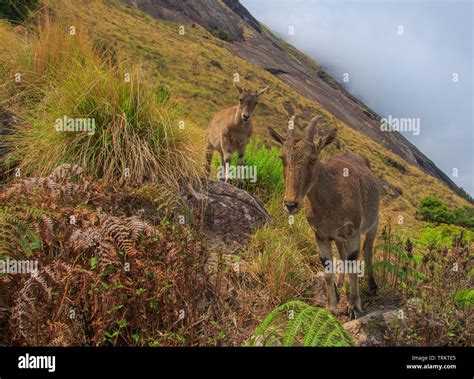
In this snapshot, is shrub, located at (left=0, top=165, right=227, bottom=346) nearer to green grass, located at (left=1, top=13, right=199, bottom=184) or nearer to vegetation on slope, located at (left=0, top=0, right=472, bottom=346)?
vegetation on slope, located at (left=0, top=0, right=472, bottom=346)

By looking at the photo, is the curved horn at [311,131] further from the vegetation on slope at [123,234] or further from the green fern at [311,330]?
the green fern at [311,330]

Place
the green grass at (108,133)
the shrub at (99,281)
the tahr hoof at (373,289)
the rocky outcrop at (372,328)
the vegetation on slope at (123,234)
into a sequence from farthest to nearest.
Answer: the green grass at (108,133)
the tahr hoof at (373,289)
the rocky outcrop at (372,328)
the vegetation on slope at (123,234)
the shrub at (99,281)

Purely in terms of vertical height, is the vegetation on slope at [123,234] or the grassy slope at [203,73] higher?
the grassy slope at [203,73]

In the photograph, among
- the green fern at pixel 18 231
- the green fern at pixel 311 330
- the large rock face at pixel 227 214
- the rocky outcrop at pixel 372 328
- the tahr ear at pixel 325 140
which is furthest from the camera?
the large rock face at pixel 227 214

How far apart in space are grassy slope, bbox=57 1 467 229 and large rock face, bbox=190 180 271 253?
3644 centimetres

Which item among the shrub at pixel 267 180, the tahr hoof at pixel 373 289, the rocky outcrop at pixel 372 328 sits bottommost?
the rocky outcrop at pixel 372 328

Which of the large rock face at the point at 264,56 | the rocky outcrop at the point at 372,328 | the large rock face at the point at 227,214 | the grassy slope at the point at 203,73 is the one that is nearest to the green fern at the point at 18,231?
the large rock face at the point at 227,214

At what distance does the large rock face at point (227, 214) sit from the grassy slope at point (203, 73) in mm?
36441

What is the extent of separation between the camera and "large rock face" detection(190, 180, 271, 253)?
26.0 ft

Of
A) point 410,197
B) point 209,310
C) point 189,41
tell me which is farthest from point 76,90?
point 189,41

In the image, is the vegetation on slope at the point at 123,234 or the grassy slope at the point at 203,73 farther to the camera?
the grassy slope at the point at 203,73

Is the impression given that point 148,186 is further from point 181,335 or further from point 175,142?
point 181,335

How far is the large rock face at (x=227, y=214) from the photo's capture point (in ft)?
26.0

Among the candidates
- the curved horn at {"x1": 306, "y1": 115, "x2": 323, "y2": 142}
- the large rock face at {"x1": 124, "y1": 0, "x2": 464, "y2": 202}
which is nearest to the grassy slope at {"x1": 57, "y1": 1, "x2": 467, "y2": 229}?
the large rock face at {"x1": 124, "y1": 0, "x2": 464, "y2": 202}
